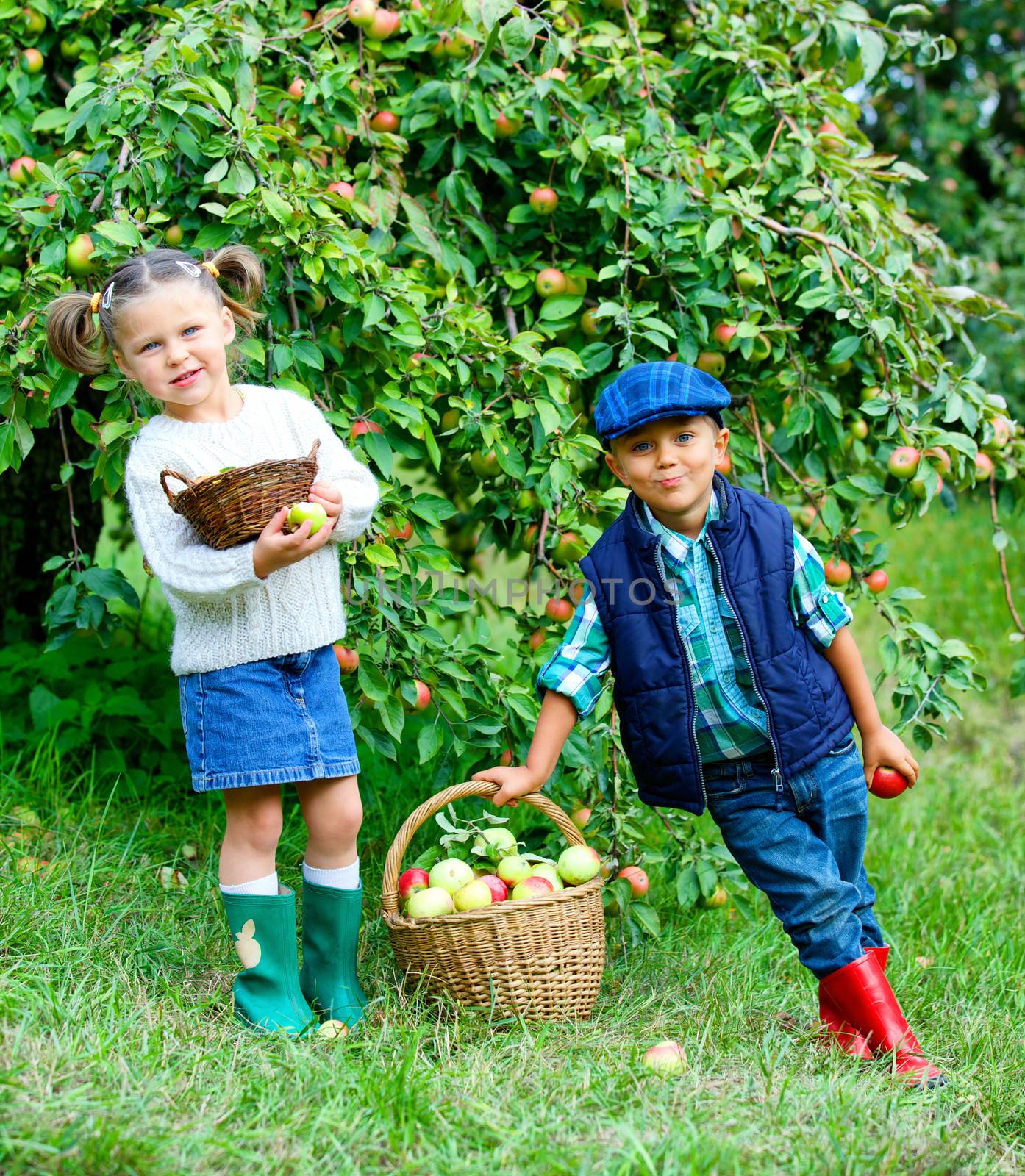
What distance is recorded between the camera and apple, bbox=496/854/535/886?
2.26 m

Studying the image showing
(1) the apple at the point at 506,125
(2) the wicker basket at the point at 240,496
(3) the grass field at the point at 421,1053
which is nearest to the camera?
(3) the grass field at the point at 421,1053

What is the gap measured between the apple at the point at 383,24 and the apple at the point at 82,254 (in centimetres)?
83

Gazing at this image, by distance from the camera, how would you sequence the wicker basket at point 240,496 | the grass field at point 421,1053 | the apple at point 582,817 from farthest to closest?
the apple at point 582,817, the wicker basket at point 240,496, the grass field at point 421,1053

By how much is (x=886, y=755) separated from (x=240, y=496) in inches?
47.3

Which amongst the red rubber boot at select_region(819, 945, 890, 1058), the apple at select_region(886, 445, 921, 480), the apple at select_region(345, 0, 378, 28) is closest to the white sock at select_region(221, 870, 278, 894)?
the red rubber boot at select_region(819, 945, 890, 1058)

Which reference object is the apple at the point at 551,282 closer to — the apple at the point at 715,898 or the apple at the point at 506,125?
the apple at the point at 506,125

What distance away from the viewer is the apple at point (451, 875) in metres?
2.21

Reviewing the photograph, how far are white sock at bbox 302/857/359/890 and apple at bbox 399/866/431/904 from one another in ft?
0.39

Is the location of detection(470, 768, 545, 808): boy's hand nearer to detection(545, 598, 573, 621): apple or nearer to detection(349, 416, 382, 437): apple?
detection(545, 598, 573, 621): apple

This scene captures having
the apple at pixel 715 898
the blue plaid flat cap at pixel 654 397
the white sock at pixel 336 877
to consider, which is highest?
the blue plaid flat cap at pixel 654 397

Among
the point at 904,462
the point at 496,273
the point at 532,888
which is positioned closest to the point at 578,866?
the point at 532,888

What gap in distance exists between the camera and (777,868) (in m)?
2.12

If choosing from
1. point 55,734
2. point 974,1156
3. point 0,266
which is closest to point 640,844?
point 974,1156

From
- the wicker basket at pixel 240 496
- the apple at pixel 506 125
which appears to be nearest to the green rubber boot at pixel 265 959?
the wicker basket at pixel 240 496
